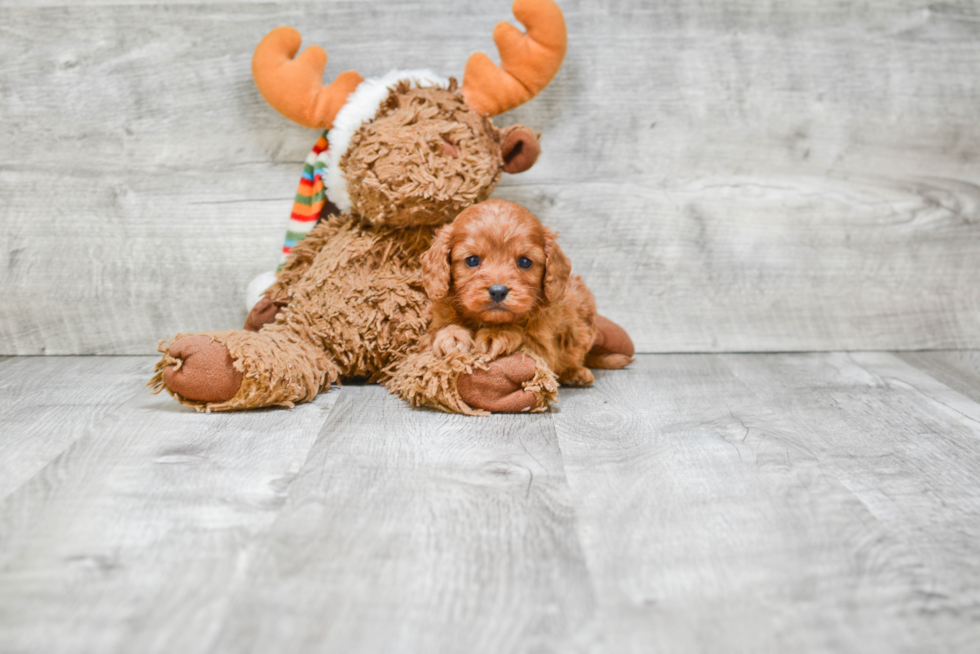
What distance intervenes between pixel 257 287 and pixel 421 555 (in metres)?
0.83

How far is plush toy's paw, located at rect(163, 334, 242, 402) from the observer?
1112mm

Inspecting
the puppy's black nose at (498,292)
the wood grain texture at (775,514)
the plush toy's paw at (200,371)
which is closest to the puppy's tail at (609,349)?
the wood grain texture at (775,514)

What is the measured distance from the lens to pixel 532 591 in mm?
687

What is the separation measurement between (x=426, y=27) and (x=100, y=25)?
59 centimetres

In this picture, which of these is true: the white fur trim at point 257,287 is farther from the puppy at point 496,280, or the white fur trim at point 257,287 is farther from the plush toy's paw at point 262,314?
the puppy at point 496,280

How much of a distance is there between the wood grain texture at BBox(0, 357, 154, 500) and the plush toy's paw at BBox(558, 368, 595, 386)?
26.7 inches

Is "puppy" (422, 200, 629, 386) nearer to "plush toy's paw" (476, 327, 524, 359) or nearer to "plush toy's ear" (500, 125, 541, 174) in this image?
"plush toy's paw" (476, 327, 524, 359)

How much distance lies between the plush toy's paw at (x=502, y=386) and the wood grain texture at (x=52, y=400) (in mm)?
514

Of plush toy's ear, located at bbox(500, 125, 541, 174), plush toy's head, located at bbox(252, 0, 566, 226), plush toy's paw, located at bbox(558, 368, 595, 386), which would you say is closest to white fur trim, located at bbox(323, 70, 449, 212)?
plush toy's head, located at bbox(252, 0, 566, 226)

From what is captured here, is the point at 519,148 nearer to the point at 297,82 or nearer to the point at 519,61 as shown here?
the point at 519,61

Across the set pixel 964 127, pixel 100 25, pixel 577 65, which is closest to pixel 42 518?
pixel 100 25

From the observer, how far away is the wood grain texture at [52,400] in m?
0.98

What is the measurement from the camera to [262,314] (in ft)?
4.43

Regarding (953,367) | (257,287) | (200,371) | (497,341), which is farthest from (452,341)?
(953,367)
